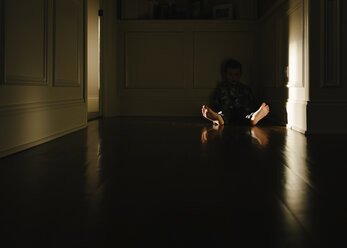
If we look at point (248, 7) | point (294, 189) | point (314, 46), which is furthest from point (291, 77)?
point (294, 189)

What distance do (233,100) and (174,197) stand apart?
10.2 feet

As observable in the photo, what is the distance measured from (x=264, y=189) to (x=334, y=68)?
183 centimetres

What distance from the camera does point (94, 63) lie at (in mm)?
4223

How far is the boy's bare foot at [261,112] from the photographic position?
3.20 m

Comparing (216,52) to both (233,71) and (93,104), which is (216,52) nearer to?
(233,71)

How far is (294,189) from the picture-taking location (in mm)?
1138

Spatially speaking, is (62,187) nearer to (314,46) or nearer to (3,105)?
(3,105)

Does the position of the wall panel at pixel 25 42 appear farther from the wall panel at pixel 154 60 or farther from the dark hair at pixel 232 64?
the dark hair at pixel 232 64

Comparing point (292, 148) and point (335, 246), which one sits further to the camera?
point (292, 148)

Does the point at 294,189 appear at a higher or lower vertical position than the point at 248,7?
lower

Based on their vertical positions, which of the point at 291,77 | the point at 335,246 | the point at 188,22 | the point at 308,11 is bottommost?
the point at 335,246

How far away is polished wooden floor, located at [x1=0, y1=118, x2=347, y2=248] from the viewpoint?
30.0 inches

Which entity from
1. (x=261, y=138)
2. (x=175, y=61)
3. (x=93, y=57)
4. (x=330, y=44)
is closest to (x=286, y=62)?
(x=330, y=44)

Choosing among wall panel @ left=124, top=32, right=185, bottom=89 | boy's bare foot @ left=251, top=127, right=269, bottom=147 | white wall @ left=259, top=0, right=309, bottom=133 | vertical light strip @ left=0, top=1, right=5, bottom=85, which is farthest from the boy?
vertical light strip @ left=0, top=1, right=5, bottom=85
